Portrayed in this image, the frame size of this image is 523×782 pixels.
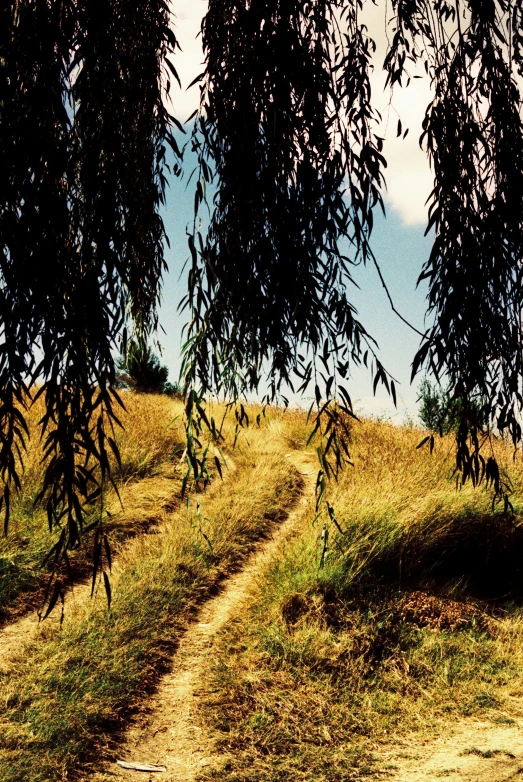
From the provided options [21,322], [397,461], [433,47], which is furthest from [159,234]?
[397,461]

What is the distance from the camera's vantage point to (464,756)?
390 centimetres

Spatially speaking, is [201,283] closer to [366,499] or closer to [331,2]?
[331,2]

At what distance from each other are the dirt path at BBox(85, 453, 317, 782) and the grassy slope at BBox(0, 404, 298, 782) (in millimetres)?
130

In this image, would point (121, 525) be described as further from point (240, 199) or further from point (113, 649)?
point (240, 199)

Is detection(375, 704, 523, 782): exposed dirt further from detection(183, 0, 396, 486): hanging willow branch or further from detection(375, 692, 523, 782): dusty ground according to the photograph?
detection(183, 0, 396, 486): hanging willow branch

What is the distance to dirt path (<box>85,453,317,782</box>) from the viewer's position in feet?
12.2

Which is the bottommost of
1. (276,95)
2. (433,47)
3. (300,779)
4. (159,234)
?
(300,779)

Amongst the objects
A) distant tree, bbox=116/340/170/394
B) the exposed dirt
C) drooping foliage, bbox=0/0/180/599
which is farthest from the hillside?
distant tree, bbox=116/340/170/394

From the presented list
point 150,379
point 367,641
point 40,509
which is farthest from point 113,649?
point 150,379

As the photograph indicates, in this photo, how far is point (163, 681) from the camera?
4.53 m

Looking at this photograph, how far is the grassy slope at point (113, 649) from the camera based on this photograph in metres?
3.76

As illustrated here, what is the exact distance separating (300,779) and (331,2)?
446 cm

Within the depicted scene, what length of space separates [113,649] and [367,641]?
1.97m

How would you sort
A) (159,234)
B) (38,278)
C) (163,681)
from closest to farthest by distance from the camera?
(38,278), (163,681), (159,234)
